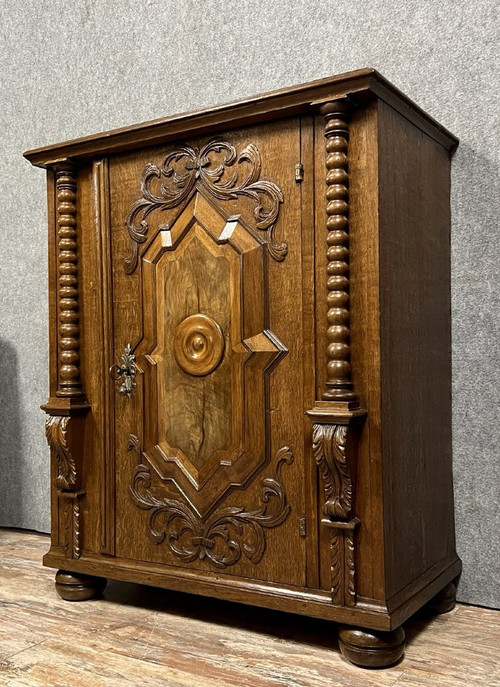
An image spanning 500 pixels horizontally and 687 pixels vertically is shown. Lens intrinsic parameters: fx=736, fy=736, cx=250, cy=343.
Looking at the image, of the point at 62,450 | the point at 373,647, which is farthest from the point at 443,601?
the point at 62,450

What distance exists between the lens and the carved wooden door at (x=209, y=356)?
1839 mm

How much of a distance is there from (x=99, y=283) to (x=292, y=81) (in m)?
0.98

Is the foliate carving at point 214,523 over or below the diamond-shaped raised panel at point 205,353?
below

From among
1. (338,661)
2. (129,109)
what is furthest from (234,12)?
(338,661)

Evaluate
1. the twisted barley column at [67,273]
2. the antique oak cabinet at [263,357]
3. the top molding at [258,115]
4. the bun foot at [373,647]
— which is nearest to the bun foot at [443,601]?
the antique oak cabinet at [263,357]

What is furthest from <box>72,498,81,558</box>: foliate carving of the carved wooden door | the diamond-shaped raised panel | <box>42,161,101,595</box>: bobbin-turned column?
the diamond-shaped raised panel

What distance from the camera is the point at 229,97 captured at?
2.62 metres

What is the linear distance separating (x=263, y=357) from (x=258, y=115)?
60 centimetres

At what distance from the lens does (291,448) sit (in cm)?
183

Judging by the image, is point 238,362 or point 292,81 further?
point 292,81

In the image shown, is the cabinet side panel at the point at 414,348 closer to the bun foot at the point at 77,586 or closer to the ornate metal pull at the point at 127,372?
the ornate metal pull at the point at 127,372

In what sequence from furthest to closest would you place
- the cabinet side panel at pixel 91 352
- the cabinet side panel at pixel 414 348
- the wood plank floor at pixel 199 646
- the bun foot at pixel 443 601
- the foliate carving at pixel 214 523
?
the cabinet side panel at pixel 91 352
the bun foot at pixel 443 601
the foliate carving at pixel 214 523
the cabinet side panel at pixel 414 348
the wood plank floor at pixel 199 646

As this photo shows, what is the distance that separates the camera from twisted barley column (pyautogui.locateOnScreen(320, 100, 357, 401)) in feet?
5.62

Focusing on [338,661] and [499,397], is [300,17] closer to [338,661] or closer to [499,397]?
[499,397]
